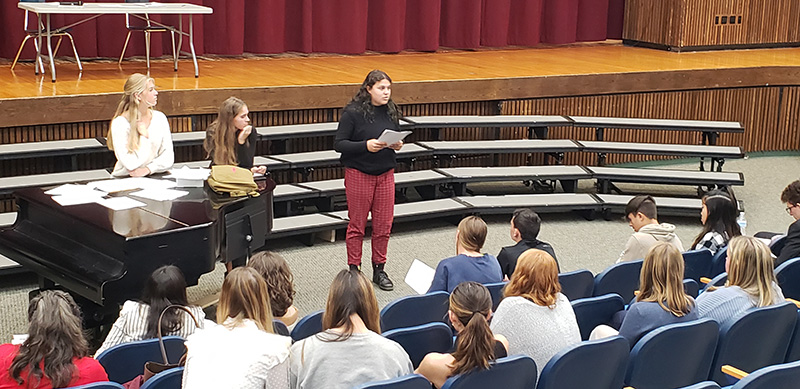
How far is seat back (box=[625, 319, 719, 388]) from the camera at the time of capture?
3.51 meters

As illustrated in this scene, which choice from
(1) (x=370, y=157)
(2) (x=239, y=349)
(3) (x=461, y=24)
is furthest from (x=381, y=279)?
(3) (x=461, y=24)

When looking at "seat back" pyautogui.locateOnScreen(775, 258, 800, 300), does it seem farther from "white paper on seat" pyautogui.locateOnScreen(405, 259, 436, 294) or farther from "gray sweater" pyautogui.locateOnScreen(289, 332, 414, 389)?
"gray sweater" pyautogui.locateOnScreen(289, 332, 414, 389)

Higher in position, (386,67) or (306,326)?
(386,67)

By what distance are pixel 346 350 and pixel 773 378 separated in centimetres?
134

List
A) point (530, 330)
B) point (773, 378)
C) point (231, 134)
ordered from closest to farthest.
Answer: point (773, 378), point (530, 330), point (231, 134)

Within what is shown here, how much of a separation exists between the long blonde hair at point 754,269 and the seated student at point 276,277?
72.7 inches

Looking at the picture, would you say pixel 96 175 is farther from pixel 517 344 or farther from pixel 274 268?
pixel 517 344

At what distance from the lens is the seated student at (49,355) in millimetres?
3000

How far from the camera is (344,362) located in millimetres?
3025

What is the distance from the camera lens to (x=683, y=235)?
7332mm

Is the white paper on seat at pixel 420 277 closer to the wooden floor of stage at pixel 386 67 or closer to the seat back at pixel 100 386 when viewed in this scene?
the seat back at pixel 100 386

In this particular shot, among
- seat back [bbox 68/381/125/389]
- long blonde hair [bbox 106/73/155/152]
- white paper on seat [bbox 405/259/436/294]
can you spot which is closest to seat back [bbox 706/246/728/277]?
white paper on seat [bbox 405/259/436/294]

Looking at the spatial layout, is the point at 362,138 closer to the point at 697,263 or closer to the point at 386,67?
the point at 697,263

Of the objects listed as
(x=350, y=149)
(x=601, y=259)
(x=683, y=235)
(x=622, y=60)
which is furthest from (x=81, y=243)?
(x=622, y=60)
